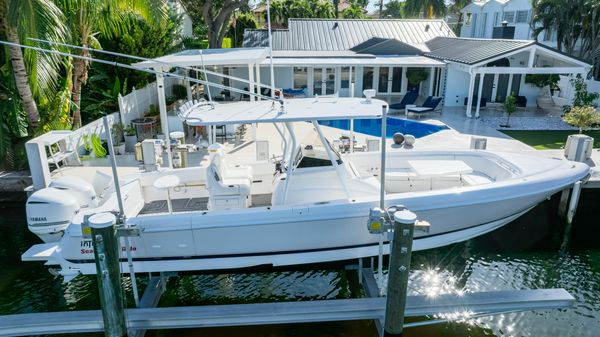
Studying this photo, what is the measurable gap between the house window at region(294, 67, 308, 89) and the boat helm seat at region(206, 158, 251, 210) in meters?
14.2

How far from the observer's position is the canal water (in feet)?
19.6

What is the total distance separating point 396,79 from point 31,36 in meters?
15.8

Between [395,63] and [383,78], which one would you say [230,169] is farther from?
[383,78]

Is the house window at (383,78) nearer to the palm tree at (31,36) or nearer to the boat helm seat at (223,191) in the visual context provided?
the palm tree at (31,36)

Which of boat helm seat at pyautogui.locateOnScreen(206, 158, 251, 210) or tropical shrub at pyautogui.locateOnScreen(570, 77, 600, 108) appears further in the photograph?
tropical shrub at pyautogui.locateOnScreen(570, 77, 600, 108)

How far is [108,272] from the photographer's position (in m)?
5.16

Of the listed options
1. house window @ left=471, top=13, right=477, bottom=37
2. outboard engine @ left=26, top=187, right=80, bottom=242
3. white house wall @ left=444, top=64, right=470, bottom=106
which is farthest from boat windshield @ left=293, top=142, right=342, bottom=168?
house window @ left=471, top=13, right=477, bottom=37


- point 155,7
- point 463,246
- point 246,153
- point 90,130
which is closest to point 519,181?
point 463,246

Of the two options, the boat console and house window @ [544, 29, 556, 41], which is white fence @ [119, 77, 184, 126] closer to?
A: the boat console

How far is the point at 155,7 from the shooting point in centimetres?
1081

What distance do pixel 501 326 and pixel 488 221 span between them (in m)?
1.71

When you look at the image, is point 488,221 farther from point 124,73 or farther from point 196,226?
point 124,73

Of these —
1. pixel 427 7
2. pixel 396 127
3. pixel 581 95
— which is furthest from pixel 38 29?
pixel 427 7

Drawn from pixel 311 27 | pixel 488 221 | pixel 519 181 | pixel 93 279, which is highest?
pixel 311 27
